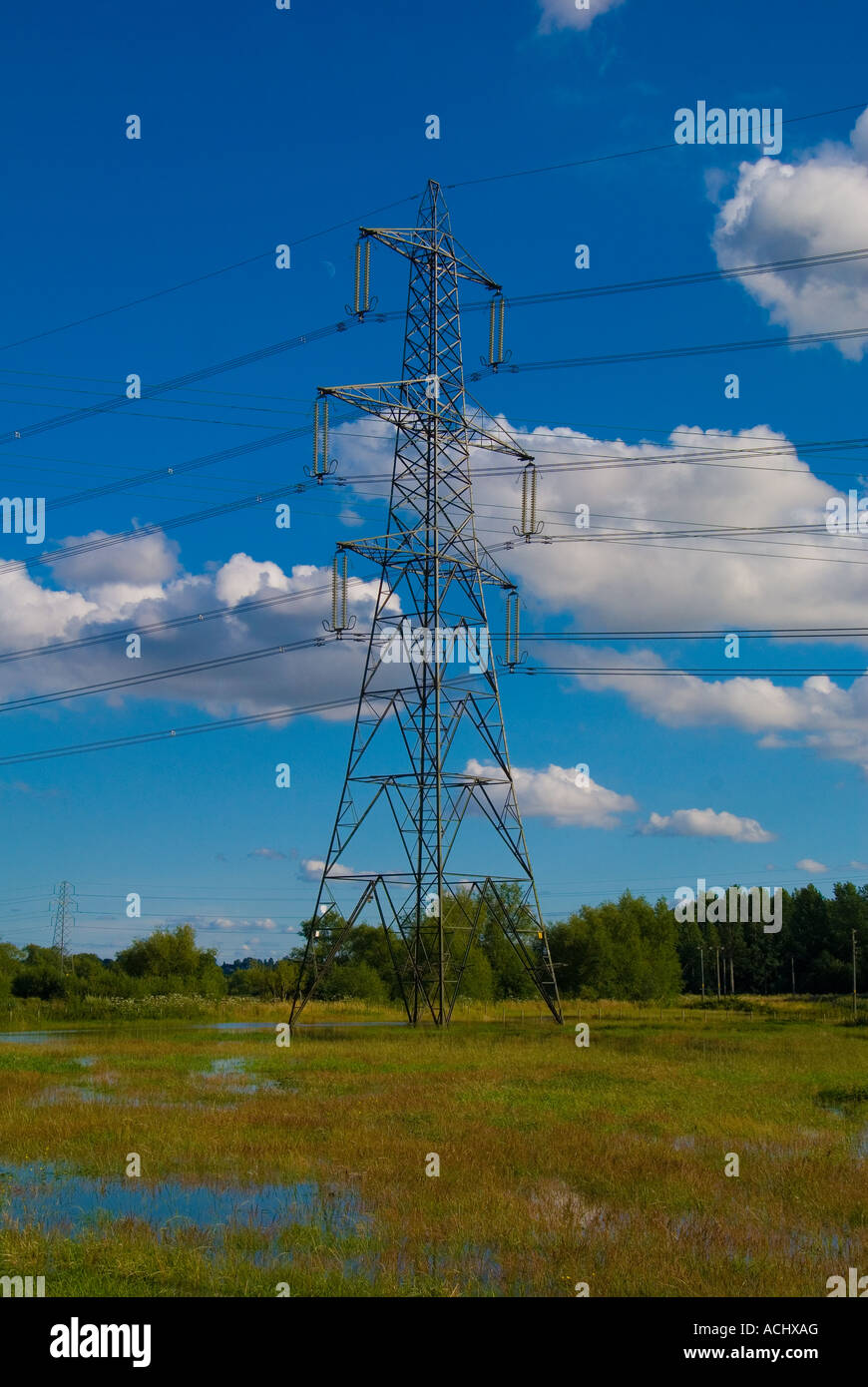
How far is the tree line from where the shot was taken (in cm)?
9825

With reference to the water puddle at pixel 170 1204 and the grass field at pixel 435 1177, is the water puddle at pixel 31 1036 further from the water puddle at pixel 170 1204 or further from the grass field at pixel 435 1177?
the water puddle at pixel 170 1204

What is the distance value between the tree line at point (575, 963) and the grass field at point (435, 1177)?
1798 inches

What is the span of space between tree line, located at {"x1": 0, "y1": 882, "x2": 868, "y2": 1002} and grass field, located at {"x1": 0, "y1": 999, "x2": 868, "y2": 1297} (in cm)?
4566

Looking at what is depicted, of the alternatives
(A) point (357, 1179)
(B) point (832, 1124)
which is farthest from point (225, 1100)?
(B) point (832, 1124)

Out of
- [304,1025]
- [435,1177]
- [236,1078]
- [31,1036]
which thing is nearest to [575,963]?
[304,1025]

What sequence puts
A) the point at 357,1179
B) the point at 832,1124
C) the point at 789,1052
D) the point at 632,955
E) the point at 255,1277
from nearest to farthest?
the point at 255,1277 → the point at 357,1179 → the point at 832,1124 → the point at 789,1052 → the point at 632,955

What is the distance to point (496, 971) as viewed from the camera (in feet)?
389

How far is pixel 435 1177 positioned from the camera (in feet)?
65.9

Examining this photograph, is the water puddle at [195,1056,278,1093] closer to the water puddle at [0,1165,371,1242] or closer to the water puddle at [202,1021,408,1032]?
the water puddle at [0,1165,371,1242]
